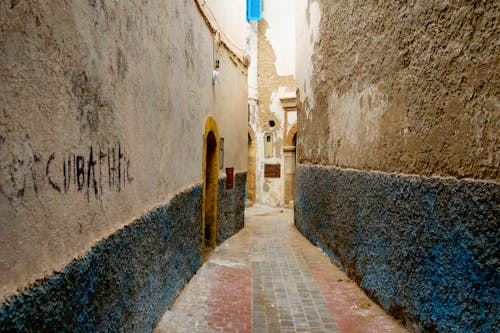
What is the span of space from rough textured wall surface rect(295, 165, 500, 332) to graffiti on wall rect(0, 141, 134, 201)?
2.37 metres

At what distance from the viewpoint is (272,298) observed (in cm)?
484

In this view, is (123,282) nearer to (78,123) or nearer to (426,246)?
(78,123)

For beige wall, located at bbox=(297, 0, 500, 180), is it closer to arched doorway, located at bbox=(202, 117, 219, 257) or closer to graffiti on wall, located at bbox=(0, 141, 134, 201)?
arched doorway, located at bbox=(202, 117, 219, 257)

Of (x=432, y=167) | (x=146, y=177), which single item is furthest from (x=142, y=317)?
(x=432, y=167)

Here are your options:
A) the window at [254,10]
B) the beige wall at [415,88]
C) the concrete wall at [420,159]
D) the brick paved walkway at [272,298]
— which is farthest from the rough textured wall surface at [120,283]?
the window at [254,10]

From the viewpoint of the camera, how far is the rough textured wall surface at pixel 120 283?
1684 mm

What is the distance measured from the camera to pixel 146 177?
3.56 meters

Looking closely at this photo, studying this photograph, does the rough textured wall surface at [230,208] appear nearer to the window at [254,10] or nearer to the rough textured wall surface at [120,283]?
the rough textured wall surface at [120,283]

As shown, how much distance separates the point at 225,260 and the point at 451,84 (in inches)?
178

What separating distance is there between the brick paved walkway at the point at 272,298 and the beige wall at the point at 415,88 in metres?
1.52

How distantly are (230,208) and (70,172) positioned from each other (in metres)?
6.75

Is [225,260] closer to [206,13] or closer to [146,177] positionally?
[146,177]

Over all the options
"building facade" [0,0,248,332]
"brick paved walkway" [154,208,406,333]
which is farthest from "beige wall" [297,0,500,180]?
"building facade" [0,0,248,332]

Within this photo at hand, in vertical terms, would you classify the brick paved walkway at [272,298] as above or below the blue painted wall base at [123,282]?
below
